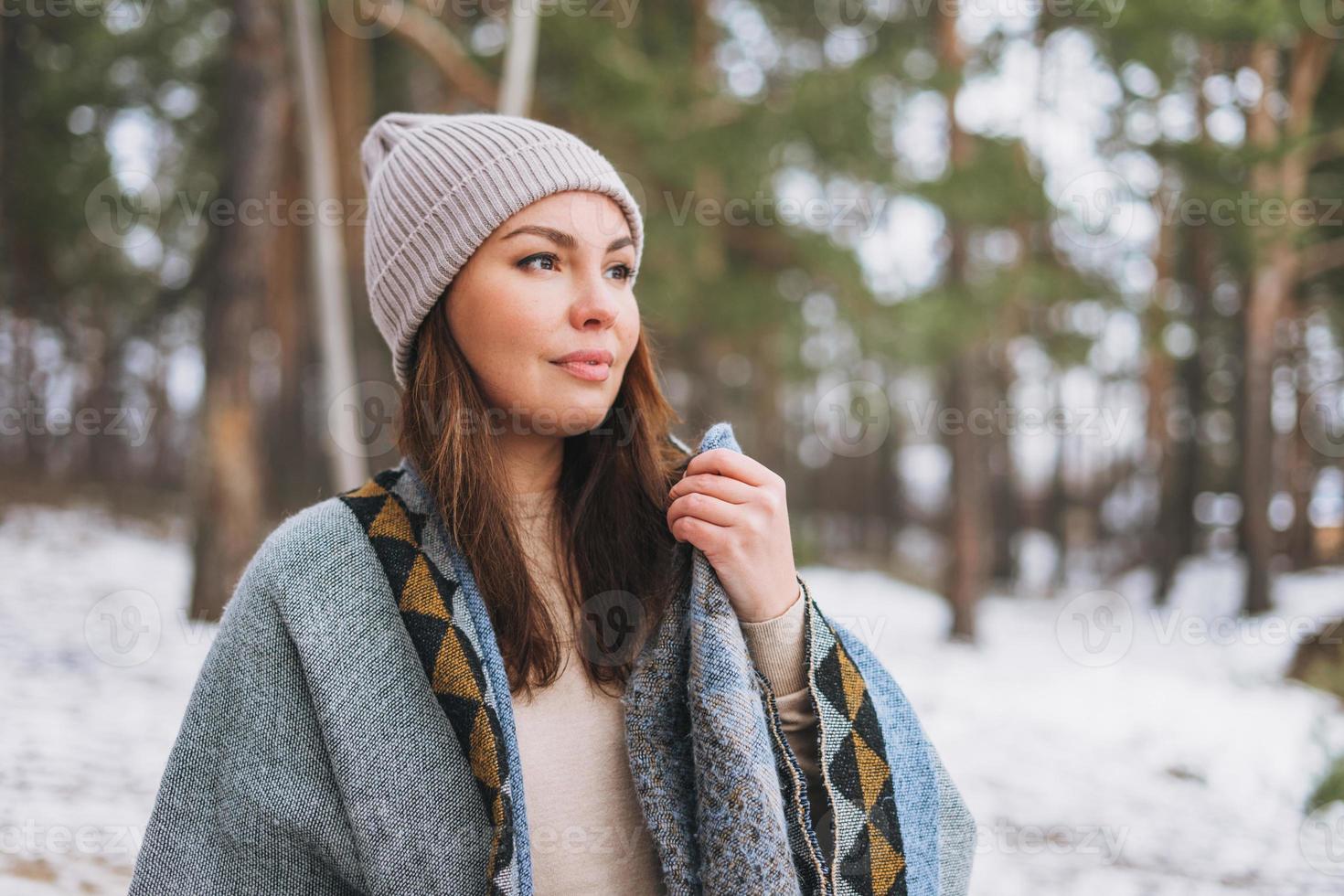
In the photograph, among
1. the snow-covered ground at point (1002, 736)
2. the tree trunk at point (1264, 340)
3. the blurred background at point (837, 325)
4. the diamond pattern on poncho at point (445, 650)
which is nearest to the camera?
the diamond pattern on poncho at point (445, 650)

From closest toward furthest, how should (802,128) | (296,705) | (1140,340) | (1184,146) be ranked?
(296,705) → (802,128) → (1184,146) → (1140,340)

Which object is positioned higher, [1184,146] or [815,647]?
[1184,146]

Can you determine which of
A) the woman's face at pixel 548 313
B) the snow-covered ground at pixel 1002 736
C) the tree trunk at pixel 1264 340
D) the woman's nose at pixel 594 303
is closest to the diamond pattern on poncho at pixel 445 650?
the woman's face at pixel 548 313

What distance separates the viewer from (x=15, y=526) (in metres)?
9.38

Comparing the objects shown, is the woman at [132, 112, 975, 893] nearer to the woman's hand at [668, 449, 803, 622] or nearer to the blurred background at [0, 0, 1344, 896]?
the woman's hand at [668, 449, 803, 622]

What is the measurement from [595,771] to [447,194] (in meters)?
0.94

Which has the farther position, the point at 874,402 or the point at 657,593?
the point at 874,402

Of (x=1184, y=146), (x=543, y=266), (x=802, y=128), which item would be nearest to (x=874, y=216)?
(x=802, y=128)

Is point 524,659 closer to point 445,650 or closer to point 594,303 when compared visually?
point 445,650

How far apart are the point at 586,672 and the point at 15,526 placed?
10185 mm

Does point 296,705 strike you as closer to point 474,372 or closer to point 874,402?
point 474,372

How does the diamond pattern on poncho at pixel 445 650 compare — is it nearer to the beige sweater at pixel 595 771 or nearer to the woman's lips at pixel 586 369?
the beige sweater at pixel 595 771

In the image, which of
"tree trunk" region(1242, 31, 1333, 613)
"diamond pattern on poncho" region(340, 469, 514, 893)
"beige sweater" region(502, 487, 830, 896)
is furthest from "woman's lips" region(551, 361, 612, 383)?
"tree trunk" region(1242, 31, 1333, 613)

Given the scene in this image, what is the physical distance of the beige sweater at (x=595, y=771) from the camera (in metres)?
1.40
